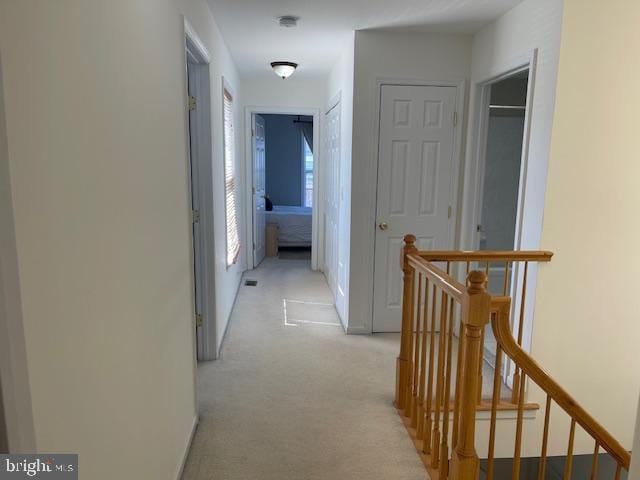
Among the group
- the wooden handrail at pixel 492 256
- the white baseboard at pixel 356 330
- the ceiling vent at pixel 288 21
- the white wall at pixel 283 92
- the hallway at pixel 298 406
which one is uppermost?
the ceiling vent at pixel 288 21

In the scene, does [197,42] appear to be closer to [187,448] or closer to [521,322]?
[187,448]

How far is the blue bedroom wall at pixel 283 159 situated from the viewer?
9.28 metres

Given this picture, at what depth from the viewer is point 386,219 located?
3.75 m

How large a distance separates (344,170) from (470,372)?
2.64m

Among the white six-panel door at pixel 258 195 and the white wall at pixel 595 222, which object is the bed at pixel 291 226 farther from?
the white wall at pixel 595 222

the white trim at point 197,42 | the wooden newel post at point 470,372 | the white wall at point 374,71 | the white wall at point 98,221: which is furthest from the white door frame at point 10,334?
the white wall at point 374,71

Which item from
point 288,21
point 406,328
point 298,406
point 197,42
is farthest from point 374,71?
point 298,406

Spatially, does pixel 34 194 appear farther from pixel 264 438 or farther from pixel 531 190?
pixel 531 190

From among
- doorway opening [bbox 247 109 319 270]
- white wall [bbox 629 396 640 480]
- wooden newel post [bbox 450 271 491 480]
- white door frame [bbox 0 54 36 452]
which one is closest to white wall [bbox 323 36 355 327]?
doorway opening [bbox 247 109 319 270]

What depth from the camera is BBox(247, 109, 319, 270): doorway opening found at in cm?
587

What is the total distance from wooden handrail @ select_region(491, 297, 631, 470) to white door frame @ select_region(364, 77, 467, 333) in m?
2.09

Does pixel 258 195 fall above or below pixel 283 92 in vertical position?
below

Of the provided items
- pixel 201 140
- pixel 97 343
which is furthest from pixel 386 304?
pixel 97 343

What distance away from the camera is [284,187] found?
9.48m
